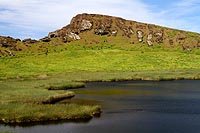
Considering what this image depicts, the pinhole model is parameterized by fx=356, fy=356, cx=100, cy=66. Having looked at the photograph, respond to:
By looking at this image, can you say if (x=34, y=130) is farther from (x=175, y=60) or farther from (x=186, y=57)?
(x=186, y=57)

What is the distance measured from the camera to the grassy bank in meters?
46.4

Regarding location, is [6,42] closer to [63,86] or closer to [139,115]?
[63,86]

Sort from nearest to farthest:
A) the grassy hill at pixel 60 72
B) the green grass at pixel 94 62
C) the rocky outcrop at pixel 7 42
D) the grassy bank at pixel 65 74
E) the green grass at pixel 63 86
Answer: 1. the grassy bank at pixel 65 74
2. the grassy hill at pixel 60 72
3. the green grass at pixel 63 86
4. the green grass at pixel 94 62
5. the rocky outcrop at pixel 7 42

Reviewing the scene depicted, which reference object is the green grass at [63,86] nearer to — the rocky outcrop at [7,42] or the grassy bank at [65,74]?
the grassy bank at [65,74]

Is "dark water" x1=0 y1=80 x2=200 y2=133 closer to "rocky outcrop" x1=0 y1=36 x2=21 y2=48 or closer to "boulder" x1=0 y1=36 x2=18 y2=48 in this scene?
"rocky outcrop" x1=0 y1=36 x2=21 y2=48

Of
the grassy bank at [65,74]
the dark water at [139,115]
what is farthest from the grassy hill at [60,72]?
the dark water at [139,115]

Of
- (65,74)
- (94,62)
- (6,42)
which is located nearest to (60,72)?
(65,74)

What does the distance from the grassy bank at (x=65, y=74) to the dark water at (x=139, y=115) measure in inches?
126

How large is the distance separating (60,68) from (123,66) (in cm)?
2637

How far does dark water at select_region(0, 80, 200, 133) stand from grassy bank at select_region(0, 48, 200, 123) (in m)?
3.21

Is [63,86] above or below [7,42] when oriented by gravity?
below

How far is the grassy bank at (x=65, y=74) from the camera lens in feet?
152

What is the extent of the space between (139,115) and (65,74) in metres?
72.0

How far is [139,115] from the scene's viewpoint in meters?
49.6
